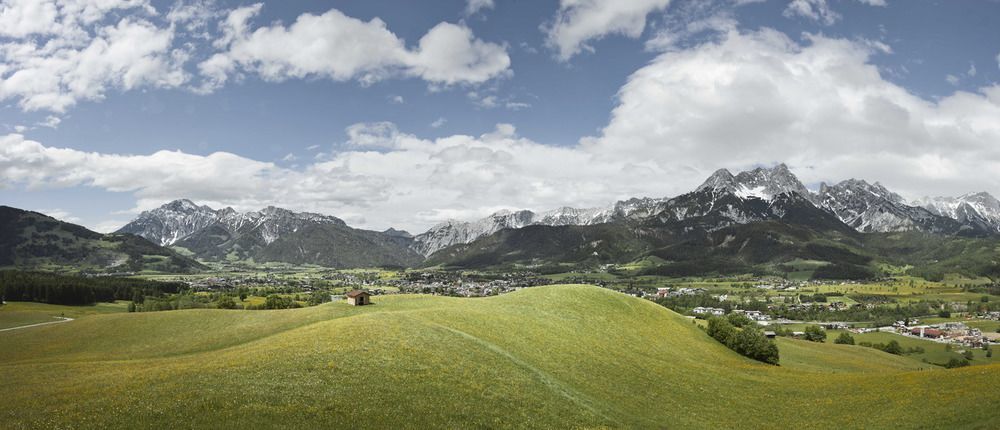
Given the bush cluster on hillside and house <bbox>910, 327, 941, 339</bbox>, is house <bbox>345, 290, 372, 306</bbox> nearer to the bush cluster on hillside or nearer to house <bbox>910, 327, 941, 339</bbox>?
the bush cluster on hillside

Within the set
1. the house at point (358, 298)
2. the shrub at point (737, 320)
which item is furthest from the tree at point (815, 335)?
the house at point (358, 298)

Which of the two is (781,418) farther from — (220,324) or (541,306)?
(220,324)

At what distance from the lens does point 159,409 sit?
27.0 metres

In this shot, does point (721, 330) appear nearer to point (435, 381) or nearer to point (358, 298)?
point (358, 298)

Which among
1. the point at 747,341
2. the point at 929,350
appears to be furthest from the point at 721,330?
the point at 929,350

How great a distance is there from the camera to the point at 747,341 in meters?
85.7

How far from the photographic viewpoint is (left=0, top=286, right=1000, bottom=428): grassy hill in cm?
2891

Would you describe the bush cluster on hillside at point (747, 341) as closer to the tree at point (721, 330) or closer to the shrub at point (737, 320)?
the tree at point (721, 330)

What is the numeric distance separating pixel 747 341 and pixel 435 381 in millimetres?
69917

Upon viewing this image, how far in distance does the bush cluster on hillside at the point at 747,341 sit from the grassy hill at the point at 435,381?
776 centimetres

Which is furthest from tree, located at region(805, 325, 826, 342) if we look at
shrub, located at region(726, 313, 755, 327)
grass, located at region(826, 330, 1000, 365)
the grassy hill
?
the grassy hill

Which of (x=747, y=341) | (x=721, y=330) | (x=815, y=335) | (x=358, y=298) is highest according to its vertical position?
(x=358, y=298)

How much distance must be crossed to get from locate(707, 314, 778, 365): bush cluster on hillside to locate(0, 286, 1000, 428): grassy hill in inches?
305

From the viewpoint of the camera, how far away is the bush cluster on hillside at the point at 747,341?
3275 inches
